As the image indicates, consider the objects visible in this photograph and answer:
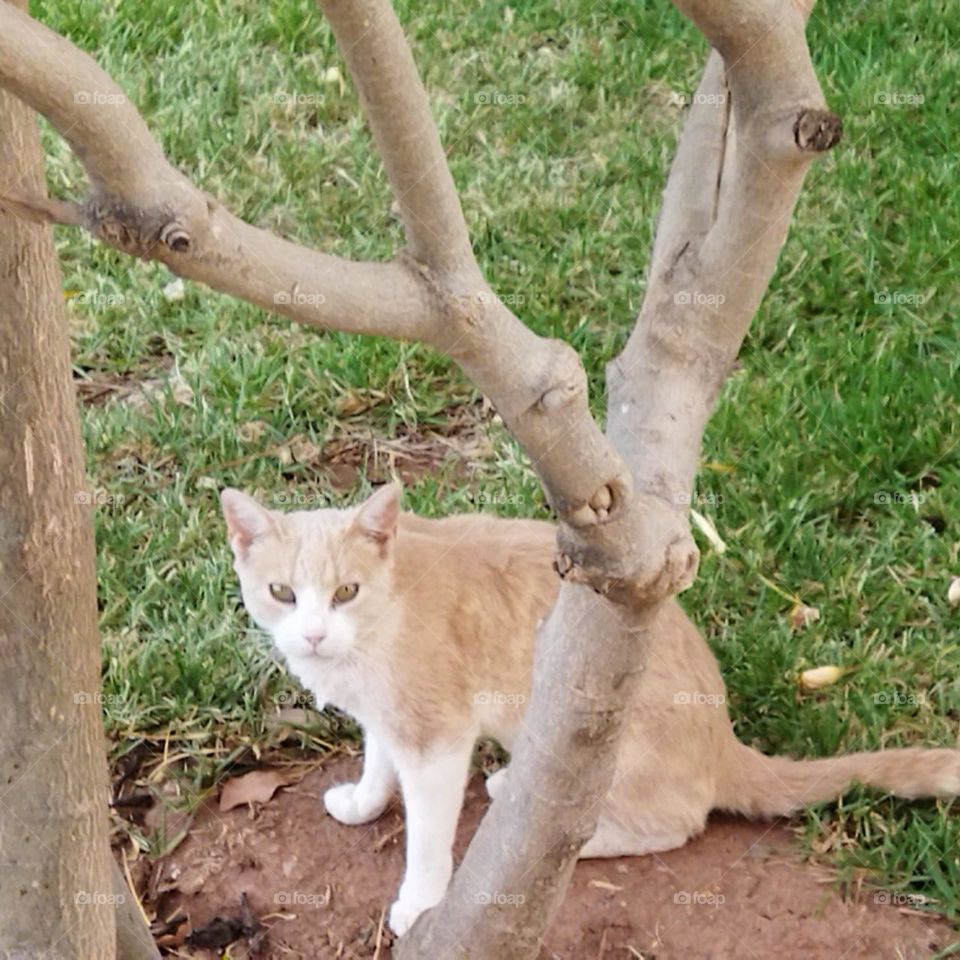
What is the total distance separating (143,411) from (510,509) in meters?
1.17

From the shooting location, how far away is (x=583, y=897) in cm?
305

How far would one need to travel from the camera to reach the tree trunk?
83.6 inches

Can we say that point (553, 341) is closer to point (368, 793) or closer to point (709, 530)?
point (368, 793)

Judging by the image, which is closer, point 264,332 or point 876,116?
point 264,332

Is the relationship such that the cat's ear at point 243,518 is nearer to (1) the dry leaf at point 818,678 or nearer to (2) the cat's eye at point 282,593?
(2) the cat's eye at point 282,593

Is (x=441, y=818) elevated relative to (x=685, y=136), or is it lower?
lower

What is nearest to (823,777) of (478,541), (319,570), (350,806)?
(478,541)

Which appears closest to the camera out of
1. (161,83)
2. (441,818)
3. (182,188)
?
(182,188)

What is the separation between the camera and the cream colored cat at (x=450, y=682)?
2957 millimetres

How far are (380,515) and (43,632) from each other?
2.76 ft

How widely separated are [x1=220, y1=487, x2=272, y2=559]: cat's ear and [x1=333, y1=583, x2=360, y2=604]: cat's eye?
0.62 ft

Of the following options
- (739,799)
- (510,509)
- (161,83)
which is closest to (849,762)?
(739,799)

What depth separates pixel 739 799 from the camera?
3.11 meters

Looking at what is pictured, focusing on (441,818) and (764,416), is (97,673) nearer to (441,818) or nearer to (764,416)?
(441,818)
